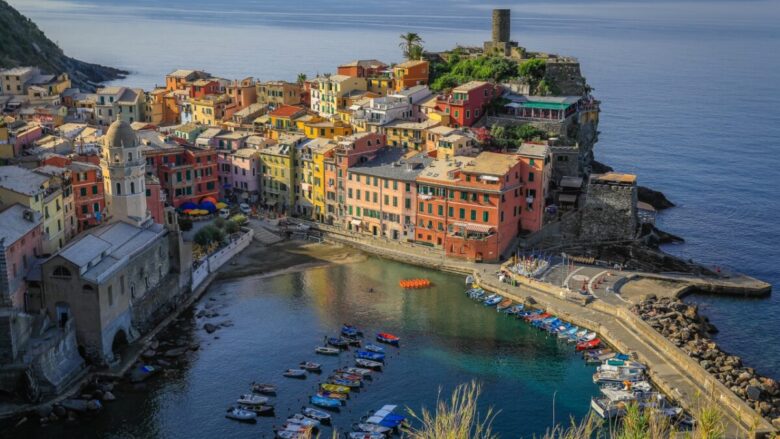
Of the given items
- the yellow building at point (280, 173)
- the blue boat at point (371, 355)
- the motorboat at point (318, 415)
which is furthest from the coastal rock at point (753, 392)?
the yellow building at point (280, 173)

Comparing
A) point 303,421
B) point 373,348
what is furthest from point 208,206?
point 303,421

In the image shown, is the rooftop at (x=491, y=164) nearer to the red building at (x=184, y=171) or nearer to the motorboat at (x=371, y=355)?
the motorboat at (x=371, y=355)

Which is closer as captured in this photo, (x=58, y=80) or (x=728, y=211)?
(x=728, y=211)

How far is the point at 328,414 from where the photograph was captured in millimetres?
43781

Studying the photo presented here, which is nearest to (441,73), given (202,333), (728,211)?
(728,211)

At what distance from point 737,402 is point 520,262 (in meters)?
23.1

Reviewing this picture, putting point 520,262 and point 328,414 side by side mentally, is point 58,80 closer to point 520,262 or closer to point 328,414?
point 520,262

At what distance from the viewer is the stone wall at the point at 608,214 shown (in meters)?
70.4

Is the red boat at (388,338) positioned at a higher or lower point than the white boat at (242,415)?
higher

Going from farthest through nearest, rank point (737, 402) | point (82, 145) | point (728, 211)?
point (728, 211) → point (82, 145) → point (737, 402)

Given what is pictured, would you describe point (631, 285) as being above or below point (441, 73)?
below

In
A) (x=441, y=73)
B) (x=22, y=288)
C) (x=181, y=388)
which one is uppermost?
(x=441, y=73)

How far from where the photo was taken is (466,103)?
80.9 meters

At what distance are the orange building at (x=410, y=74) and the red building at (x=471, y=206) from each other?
24.4 meters
